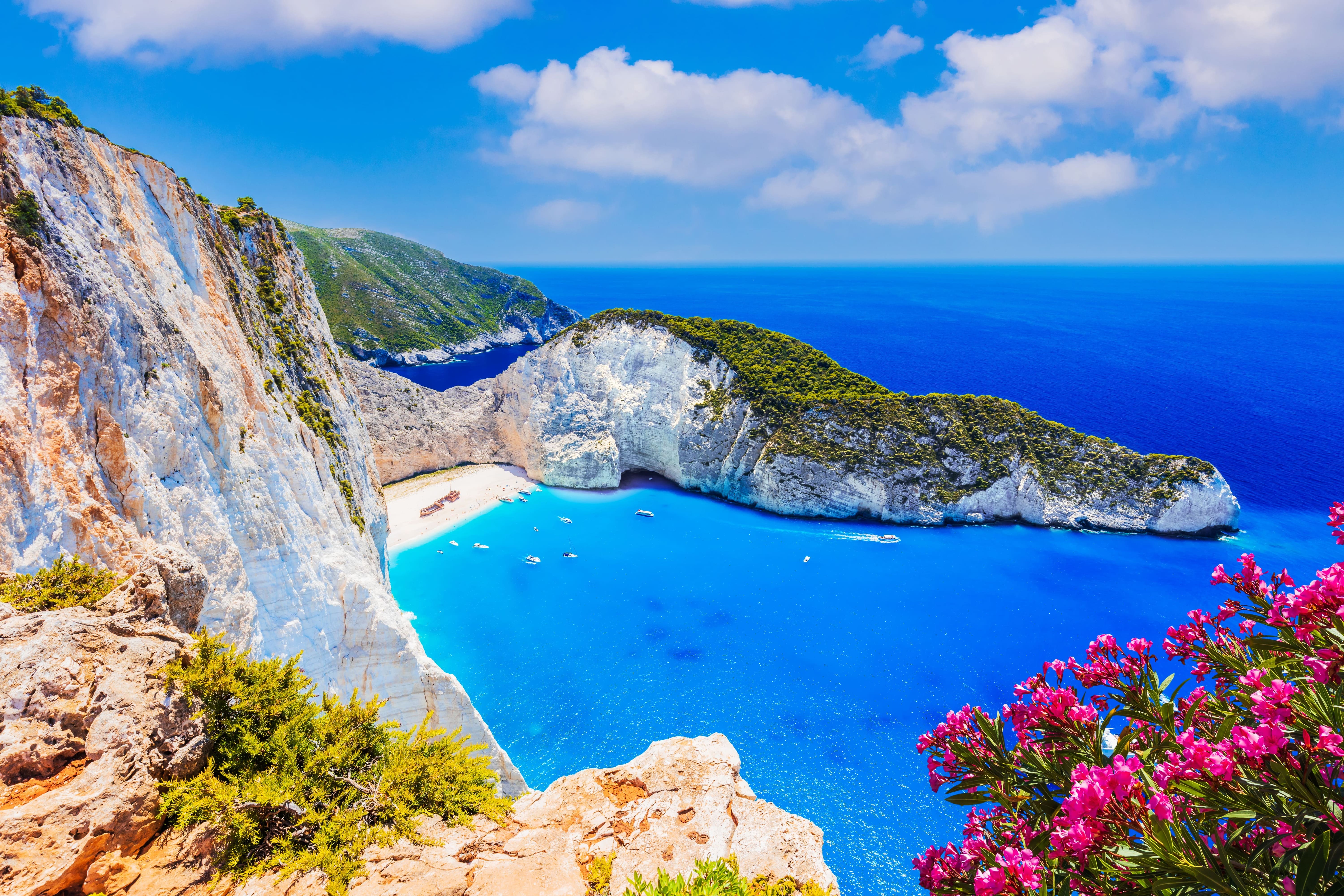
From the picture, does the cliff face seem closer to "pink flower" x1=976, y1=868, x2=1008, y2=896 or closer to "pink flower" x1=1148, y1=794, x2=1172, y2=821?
"pink flower" x1=976, y1=868, x2=1008, y2=896

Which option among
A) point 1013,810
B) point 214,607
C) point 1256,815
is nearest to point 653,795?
point 1013,810

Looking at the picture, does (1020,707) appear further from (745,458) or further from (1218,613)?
(745,458)

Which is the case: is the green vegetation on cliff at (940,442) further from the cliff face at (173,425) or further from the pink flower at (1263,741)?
the pink flower at (1263,741)

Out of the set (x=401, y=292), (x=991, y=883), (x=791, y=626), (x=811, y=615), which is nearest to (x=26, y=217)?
(x=991, y=883)

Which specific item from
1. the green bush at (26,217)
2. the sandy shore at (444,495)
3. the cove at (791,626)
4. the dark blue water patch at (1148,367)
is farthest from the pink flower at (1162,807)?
the dark blue water patch at (1148,367)

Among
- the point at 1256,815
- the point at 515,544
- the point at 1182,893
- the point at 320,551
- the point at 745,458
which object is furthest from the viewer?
the point at 745,458
